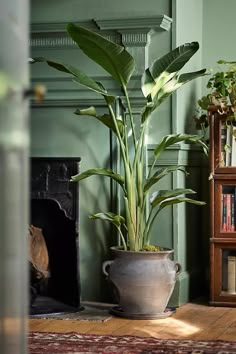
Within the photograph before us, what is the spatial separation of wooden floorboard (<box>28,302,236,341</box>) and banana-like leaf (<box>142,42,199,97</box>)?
44.9 inches

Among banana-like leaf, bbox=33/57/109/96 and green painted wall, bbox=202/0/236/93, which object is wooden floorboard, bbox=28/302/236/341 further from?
green painted wall, bbox=202/0/236/93

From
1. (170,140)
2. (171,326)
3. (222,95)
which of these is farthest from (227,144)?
(171,326)

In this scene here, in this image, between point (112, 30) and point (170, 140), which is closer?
point (170, 140)

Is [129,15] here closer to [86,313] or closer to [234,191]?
[234,191]

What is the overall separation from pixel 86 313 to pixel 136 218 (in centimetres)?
56

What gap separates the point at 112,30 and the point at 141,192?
935 mm

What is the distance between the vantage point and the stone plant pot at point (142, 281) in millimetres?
3775

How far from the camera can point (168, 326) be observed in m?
3.61

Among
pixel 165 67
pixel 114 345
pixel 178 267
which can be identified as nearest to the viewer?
pixel 114 345

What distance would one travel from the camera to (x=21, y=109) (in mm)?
1058

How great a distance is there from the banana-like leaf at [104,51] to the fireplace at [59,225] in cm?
64

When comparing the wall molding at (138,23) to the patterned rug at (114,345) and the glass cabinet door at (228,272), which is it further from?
the patterned rug at (114,345)

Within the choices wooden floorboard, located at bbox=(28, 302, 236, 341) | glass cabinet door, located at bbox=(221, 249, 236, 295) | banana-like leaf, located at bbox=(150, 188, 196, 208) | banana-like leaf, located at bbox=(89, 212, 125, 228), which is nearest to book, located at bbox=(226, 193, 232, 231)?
glass cabinet door, located at bbox=(221, 249, 236, 295)

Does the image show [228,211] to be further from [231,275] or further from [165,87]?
[165,87]
